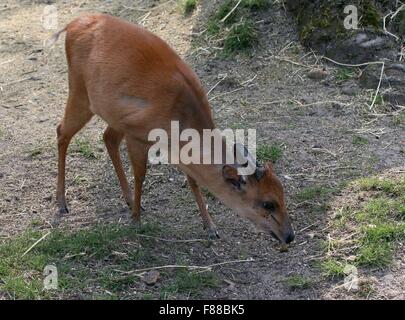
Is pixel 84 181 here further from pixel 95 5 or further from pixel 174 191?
pixel 95 5

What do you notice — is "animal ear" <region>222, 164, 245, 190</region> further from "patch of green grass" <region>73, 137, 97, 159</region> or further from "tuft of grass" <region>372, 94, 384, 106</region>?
"tuft of grass" <region>372, 94, 384, 106</region>

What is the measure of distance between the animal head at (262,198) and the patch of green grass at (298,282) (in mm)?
296

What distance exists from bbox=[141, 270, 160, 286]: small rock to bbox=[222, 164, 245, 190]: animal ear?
2.64 ft

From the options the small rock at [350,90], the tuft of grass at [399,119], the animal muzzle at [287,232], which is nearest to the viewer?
the animal muzzle at [287,232]

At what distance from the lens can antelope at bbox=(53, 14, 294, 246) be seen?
536cm

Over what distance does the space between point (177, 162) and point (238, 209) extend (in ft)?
1.90

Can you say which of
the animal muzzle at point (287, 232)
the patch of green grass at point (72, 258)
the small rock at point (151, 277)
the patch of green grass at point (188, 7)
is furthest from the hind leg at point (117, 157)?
the patch of green grass at point (188, 7)

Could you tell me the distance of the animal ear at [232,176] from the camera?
535cm

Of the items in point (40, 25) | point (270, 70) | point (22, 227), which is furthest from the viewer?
point (40, 25)

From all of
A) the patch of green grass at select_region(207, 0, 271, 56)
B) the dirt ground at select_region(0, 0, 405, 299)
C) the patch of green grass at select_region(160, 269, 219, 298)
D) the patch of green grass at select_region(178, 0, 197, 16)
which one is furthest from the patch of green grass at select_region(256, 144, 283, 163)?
the patch of green grass at select_region(178, 0, 197, 16)

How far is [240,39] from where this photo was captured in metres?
8.51

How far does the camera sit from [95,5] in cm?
998

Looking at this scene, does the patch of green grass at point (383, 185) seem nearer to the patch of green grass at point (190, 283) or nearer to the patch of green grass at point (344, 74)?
the patch of green grass at point (190, 283)
